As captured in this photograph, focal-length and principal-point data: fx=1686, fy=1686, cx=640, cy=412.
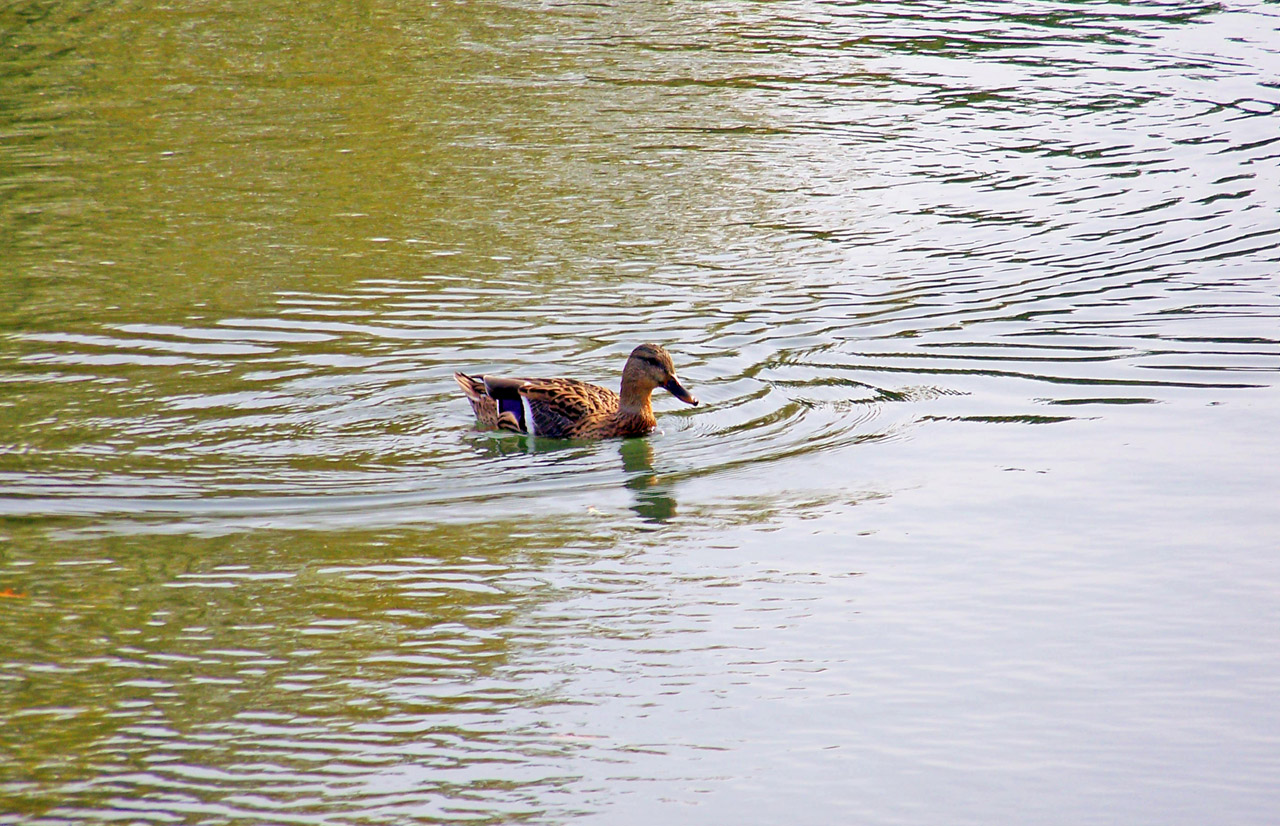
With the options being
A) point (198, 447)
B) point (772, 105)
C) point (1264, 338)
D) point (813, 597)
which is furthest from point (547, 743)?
point (772, 105)

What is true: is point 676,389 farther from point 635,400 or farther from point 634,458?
point 634,458

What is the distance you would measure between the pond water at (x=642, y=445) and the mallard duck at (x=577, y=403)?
0.14 meters

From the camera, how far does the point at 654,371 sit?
32.4 ft

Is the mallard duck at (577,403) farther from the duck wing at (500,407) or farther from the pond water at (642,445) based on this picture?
the pond water at (642,445)

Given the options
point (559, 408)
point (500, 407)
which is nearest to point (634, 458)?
point (559, 408)

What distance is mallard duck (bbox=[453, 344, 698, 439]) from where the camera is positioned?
32.4 ft

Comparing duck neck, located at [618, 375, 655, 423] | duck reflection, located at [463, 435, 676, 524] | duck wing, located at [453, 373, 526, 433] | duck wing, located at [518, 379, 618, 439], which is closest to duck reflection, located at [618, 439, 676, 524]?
duck reflection, located at [463, 435, 676, 524]

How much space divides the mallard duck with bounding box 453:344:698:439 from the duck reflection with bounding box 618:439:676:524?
17 centimetres

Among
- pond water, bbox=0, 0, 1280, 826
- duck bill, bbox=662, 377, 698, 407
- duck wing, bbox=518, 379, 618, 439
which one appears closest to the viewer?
pond water, bbox=0, 0, 1280, 826

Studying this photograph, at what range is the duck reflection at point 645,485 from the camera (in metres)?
8.53

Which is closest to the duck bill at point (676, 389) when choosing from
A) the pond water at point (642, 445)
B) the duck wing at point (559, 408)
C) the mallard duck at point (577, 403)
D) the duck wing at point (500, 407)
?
the mallard duck at point (577, 403)

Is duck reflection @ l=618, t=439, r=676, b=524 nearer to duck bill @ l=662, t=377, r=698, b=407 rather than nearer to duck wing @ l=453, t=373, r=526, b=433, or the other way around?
duck bill @ l=662, t=377, r=698, b=407

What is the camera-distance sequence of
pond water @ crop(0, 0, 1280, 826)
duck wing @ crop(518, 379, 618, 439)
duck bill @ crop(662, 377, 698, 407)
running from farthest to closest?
duck wing @ crop(518, 379, 618, 439), duck bill @ crop(662, 377, 698, 407), pond water @ crop(0, 0, 1280, 826)

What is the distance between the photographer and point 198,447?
365 inches
